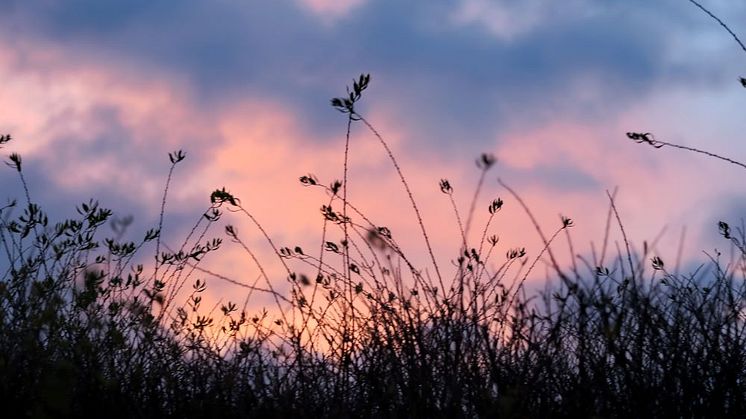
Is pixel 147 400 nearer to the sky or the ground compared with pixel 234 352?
nearer to the ground

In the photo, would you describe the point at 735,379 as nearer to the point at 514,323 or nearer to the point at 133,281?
the point at 514,323

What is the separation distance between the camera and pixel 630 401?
4.20 meters

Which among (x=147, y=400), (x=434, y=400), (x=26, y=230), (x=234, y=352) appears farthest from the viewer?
(x=26, y=230)

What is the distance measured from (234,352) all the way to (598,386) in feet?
6.96

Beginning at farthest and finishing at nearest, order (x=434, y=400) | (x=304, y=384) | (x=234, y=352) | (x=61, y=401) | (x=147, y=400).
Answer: (x=234, y=352)
(x=147, y=400)
(x=304, y=384)
(x=434, y=400)
(x=61, y=401)

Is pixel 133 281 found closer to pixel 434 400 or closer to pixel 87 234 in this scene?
pixel 87 234

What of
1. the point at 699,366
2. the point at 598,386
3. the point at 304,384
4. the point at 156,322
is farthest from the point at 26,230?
the point at 699,366

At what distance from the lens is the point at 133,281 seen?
591 centimetres

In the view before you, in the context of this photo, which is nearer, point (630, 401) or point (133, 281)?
point (630, 401)

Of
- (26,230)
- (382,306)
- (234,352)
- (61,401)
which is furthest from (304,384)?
(26,230)

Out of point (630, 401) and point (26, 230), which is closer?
point (630, 401)

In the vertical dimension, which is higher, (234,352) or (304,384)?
(234,352)

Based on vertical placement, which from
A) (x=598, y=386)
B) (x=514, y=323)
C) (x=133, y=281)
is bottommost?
(x=598, y=386)

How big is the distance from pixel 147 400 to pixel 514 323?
196cm
